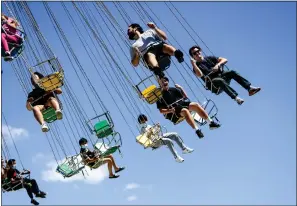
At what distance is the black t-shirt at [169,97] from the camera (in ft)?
35.4

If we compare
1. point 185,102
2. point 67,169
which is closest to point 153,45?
point 185,102

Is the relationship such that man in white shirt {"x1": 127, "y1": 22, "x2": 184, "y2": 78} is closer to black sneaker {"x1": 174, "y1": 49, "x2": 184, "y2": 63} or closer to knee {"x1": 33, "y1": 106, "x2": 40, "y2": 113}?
black sneaker {"x1": 174, "y1": 49, "x2": 184, "y2": 63}

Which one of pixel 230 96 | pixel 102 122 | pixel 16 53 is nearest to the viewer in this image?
pixel 230 96

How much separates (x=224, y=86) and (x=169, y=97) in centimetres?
162

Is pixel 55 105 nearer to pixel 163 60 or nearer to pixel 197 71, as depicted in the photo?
pixel 163 60

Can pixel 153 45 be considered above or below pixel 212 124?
above

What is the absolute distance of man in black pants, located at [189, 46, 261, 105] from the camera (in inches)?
377

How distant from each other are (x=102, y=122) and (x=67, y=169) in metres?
1.67

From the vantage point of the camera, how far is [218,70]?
9992 millimetres

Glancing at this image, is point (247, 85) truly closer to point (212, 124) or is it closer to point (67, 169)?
point (212, 124)

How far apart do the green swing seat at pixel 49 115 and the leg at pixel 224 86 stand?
4.09 metres

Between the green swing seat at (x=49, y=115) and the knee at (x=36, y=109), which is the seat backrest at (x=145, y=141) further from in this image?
the knee at (x=36, y=109)

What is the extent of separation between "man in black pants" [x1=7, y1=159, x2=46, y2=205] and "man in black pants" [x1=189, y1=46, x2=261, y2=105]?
538 cm

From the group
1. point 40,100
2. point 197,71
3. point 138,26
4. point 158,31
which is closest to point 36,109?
point 40,100
